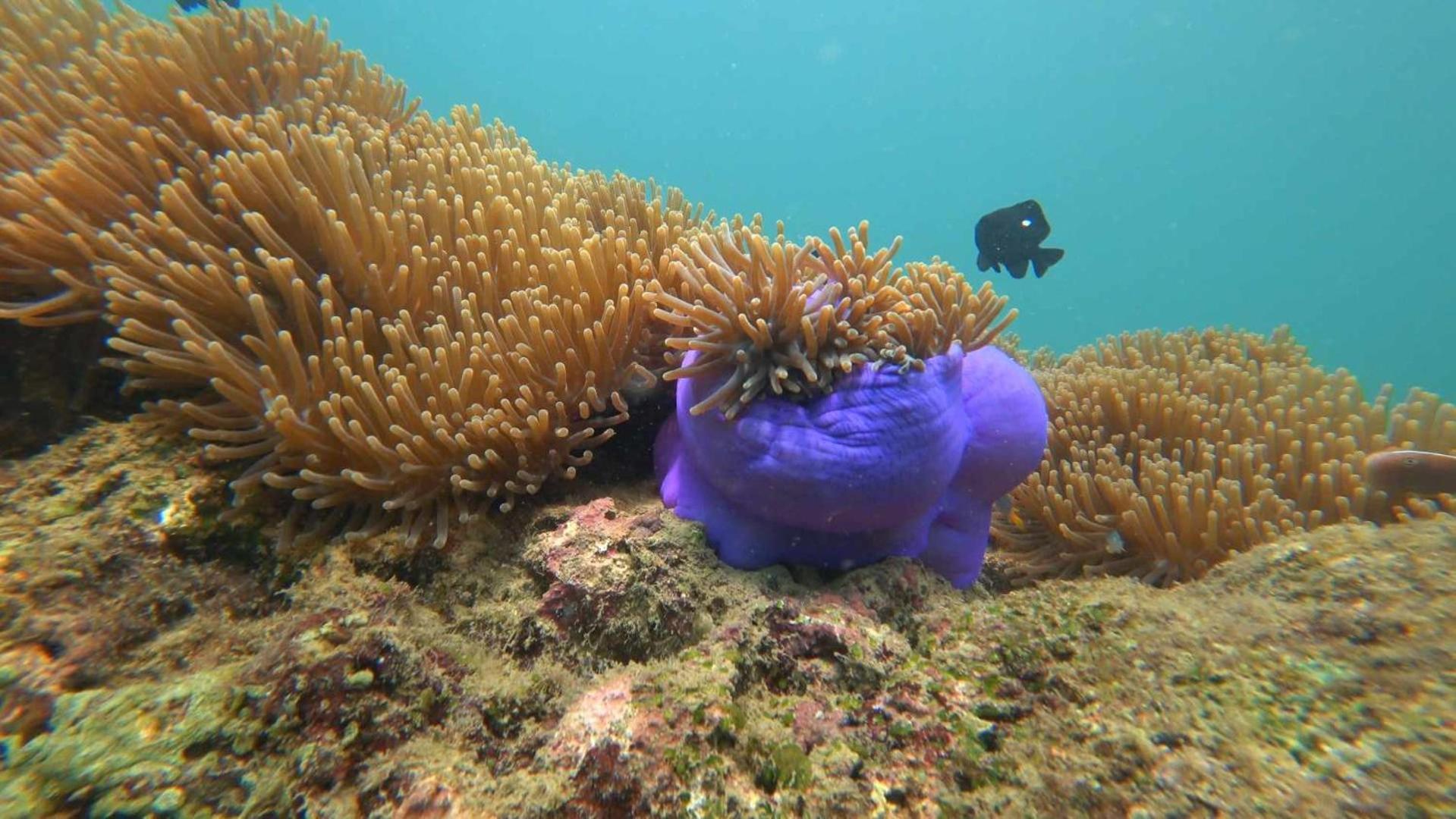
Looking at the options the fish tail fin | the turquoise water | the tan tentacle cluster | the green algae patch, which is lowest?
the green algae patch

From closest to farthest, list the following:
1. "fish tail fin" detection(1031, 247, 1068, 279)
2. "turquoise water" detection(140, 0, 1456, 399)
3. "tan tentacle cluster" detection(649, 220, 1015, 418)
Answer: "tan tentacle cluster" detection(649, 220, 1015, 418)
"fish tail fin" detection(1031, 247, 1068, 279)
"turquoise water" detection(140, 0, 1456, 399)

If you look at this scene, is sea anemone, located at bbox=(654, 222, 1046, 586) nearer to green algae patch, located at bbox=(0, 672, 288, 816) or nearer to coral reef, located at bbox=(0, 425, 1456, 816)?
coral reef, located at bbox=(0, 425, 1456, 816)

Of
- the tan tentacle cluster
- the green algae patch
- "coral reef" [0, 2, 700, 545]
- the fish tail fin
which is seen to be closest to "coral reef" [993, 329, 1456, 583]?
the tan tentacle cluster

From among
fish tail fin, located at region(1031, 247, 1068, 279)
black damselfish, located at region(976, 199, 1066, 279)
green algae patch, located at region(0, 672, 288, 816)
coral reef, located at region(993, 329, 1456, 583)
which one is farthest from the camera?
black damselfish, located at region(976, 199, 1066, 279)

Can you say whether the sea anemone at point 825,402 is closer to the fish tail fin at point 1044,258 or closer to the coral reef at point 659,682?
the coral reef at point 659,682

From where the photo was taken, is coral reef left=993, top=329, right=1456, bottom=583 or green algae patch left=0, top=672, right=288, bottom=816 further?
coral reef left=993, top=329, right=1456, bottom=583

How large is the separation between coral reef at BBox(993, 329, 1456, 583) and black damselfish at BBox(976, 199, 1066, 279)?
2.52 metres

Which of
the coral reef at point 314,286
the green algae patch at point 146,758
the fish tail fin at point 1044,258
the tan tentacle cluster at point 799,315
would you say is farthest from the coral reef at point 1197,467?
the green algae patch at point 146,758

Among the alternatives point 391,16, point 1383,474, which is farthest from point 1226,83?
point 391,16

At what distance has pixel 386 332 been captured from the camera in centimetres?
190

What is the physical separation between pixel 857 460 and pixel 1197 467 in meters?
1.69

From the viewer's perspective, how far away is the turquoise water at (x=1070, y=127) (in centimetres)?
5838

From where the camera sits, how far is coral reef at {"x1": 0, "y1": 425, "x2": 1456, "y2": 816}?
1131 millimetres

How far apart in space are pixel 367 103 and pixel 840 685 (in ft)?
10.6
